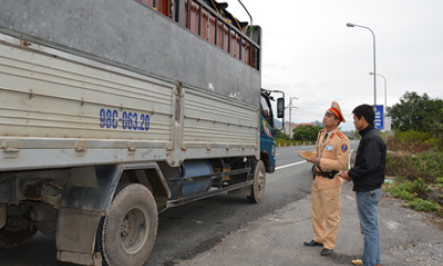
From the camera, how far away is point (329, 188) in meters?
4.36

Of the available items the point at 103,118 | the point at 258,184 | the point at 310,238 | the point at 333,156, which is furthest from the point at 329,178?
the point at 258,184

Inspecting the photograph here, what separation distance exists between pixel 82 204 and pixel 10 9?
5.81ft

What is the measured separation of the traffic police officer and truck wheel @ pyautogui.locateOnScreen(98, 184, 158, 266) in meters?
2.20

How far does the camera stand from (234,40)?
6.25 meters

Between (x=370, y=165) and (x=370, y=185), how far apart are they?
231 mm

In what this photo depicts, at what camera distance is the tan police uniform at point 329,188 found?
429 centimetres

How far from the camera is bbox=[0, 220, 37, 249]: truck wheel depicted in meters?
3.89

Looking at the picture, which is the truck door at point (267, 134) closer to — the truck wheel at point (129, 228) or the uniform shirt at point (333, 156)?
the uniform shirt at point (333, 156)

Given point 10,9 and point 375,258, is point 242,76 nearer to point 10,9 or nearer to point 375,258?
point 375,258

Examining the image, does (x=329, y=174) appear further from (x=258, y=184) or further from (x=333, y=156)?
(x=258, y=184)

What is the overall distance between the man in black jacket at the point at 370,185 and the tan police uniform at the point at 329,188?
1.46 ft

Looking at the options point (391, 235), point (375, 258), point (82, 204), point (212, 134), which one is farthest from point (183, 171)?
point (391, 235)

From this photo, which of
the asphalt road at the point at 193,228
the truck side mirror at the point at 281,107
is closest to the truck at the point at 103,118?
the asphalt road at the point at 193,228

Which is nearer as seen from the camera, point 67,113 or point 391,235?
point 67,113
